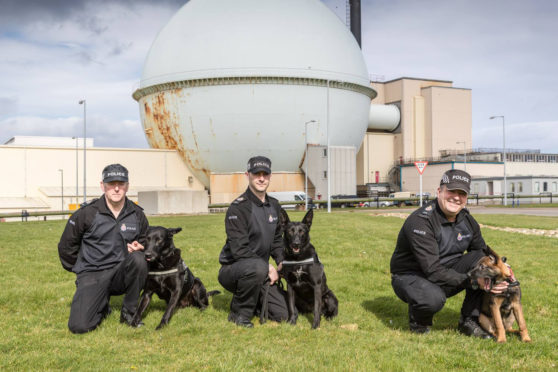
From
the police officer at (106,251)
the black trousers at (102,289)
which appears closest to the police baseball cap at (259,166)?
the police officer at (106,251)

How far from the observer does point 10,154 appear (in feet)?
136

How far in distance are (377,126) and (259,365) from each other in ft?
179

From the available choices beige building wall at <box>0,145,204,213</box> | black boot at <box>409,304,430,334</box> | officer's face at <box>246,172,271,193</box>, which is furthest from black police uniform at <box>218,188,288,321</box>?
beige building wall at <box>0,145,204,213</box>

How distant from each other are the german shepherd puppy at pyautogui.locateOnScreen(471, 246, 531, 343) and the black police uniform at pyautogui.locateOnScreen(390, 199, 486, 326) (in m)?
0.20

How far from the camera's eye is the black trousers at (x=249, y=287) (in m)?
6.41

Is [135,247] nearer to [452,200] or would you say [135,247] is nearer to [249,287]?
[249,287]

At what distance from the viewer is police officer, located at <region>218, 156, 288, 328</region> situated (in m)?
6.45

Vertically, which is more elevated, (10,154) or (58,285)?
(10,154)

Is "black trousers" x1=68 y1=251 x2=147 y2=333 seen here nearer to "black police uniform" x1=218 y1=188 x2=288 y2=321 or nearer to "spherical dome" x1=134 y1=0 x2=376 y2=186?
"black police uniform" x1=218 y1=188 x2=288 y2=321

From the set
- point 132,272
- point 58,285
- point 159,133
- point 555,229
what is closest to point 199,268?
point 58,285

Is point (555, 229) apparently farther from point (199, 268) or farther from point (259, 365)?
point (259, 365)

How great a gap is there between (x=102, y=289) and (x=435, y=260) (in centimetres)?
380

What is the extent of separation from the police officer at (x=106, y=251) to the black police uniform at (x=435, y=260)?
3.01 metres

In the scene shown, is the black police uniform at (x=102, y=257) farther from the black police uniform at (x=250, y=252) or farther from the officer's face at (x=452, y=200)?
the officer's face at (x=452, y=200)
